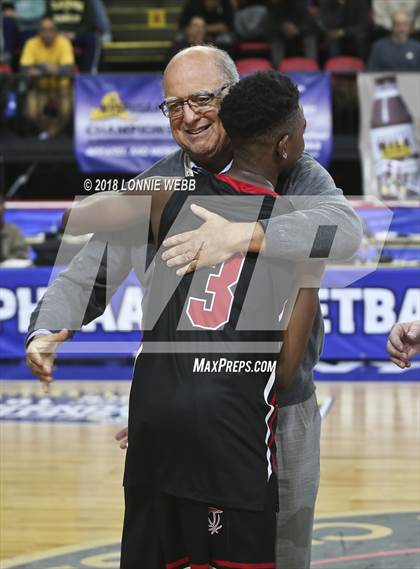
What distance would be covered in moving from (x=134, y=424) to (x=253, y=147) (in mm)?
705

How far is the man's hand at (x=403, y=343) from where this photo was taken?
3225 millimetres

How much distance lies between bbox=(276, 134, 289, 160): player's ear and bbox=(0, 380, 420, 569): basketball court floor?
8.09 ft

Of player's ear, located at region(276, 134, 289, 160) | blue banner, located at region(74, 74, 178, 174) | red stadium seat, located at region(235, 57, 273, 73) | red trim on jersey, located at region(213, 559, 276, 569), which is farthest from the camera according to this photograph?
red stadium seat, located at region(235, 57, 273, 73)

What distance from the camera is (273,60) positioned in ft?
43.4

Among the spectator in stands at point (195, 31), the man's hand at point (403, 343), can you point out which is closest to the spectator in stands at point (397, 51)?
the spectator in stands at point (195, 31)

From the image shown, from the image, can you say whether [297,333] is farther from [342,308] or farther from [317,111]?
[317,111]

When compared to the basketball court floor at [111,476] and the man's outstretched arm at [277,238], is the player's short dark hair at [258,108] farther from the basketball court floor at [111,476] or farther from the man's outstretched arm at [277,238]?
the basketball court floor at [111,476]

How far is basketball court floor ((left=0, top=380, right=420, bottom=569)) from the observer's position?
16.1ft

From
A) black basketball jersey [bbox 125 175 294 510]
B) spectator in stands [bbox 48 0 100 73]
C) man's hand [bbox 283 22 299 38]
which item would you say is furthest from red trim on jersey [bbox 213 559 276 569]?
spectator in stands [bbox 48 0 100 73]

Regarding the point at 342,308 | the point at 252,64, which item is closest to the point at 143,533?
the point at 342,308

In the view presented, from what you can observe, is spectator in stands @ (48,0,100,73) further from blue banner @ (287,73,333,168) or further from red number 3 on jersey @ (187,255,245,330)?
red number 3 on jersey @ (187,255,245,330)

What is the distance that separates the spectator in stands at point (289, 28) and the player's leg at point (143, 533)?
1113cm

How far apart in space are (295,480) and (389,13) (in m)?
11.3

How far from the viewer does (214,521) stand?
8.25 feet
